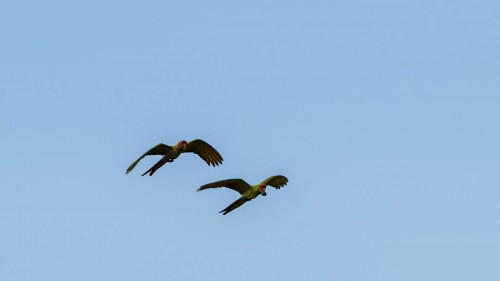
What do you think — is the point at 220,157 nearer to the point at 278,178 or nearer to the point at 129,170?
the point at 278,178

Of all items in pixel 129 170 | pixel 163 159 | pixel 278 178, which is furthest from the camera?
pixel 278 178

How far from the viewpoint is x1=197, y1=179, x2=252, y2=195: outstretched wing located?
Answer: 67.6 metres

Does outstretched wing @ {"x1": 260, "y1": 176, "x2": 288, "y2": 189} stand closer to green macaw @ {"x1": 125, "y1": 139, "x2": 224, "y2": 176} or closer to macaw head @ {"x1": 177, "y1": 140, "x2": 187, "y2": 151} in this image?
green macaw @ {"x1": 125, "y1": 139, "x2": 224, "y2": 176}

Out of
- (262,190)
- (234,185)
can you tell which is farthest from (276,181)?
(234,185)

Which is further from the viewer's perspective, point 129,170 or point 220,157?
point 220,157

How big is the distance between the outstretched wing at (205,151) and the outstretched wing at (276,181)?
4024mm

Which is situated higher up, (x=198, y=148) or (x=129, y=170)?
(x=198, y=148)

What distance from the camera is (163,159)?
214ft

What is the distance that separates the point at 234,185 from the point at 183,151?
187 inches

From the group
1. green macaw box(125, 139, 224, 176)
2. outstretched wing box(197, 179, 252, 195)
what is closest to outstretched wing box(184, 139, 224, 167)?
green macaw box(125, 139, 224, 176)

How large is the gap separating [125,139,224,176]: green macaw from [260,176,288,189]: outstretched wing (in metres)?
4.02

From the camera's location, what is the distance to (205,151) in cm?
6850

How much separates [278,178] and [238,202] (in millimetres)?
4012

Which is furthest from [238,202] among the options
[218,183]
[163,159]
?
[163,159]
